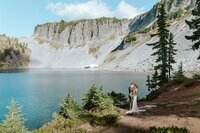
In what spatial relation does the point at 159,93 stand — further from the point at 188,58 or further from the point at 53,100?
the point at 188,58

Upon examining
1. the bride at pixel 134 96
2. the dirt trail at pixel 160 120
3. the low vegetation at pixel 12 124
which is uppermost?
the bride at pixel 134 96

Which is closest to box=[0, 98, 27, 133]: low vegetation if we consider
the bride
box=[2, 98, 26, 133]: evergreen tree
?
box=[2, 98, 26, 133]: evergreen tree

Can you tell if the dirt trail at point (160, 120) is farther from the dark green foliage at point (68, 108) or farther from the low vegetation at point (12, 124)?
the dark green foliage at point (68, 108)

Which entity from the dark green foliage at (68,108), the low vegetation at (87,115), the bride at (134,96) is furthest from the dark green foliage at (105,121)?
the dark green foliage at (68,108)

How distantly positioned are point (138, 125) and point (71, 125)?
488 cm

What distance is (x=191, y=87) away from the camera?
37.3 metres

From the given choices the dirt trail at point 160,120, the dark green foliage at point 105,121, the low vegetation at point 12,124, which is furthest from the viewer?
the low vegetation at point 12,124

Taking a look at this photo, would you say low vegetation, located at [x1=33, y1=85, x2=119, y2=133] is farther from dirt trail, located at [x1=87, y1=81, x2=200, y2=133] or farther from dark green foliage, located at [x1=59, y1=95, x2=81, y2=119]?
dirt trail, located at [x1=87, y1=81, x2=200, y2=133]

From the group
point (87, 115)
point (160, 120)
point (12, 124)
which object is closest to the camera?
point (160, 120)

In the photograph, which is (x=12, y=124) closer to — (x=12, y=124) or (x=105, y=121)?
(x=12, y=124)

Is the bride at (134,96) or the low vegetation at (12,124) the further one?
the bride at (134,96)

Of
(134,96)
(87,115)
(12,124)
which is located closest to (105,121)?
(134,96)

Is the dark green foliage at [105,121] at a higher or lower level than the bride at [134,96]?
lower

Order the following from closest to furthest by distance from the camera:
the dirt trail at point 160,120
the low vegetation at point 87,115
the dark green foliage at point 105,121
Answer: the dirt trail at point 160,120 < the dark green foliage at point 105,121 < the low vegetation at point 87,115
